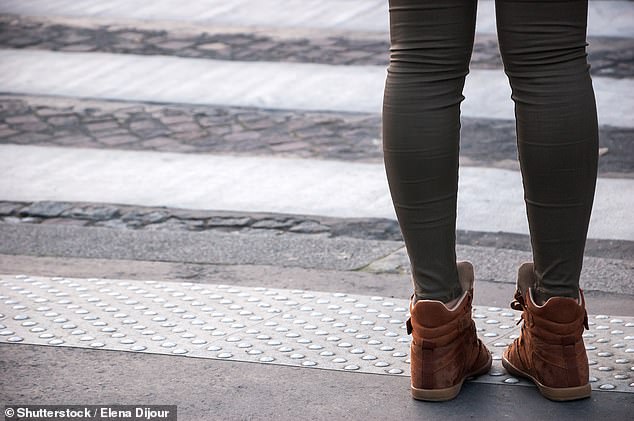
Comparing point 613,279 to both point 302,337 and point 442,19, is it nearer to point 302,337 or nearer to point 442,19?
point 302,337

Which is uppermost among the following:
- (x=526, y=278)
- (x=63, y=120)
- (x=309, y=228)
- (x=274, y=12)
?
(x=526, y=278)

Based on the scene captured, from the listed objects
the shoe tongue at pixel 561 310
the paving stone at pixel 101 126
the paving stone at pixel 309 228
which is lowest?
the paving stone at pixel 309 228

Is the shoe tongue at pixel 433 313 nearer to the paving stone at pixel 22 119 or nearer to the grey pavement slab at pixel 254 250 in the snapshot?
the grey pavement slab at pixel 254 250

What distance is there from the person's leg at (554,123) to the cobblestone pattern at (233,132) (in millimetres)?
1990

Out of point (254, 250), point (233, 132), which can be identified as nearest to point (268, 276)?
point (254, 250)

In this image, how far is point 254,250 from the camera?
3.11 m

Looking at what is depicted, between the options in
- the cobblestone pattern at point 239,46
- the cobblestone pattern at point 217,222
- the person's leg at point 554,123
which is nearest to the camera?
the person's leg at point 554,123

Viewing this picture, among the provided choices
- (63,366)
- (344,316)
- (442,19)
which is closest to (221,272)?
(344,316)

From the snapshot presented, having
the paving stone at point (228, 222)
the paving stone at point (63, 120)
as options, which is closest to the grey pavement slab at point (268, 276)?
the paving stone at point (228, 222)

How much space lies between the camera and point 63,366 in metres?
2.16

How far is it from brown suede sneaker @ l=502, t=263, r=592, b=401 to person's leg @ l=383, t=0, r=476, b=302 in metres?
0.17

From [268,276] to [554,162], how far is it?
1093 millimetres

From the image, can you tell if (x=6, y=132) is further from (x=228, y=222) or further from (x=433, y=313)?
(x=433, y=313)

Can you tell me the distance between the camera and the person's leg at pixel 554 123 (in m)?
1.91
